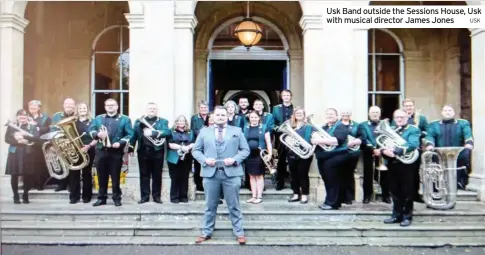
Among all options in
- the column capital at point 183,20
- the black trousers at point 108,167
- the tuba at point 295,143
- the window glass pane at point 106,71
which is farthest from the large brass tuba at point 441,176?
the window glass pane at point 106,71

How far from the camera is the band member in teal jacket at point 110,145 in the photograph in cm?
746

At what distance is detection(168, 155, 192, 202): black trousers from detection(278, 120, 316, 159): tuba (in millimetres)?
1673

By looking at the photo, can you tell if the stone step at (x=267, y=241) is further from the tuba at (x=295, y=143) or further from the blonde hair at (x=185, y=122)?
the blonde hair at (x=185, y=122)

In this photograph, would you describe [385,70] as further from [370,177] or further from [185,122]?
[185,122]

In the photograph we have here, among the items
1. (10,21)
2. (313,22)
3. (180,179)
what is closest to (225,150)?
(180,179)

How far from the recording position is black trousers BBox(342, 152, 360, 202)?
297 inches

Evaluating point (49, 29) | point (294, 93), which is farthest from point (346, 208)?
point (49, 29)

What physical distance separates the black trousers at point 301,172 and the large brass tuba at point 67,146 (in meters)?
3.46

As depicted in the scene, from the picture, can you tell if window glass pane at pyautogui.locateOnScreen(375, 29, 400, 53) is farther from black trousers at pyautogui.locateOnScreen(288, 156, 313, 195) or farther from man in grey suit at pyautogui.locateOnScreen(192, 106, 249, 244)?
man in grey suit at pyautogui.locateOnScreen(192, 106, 249, 244)

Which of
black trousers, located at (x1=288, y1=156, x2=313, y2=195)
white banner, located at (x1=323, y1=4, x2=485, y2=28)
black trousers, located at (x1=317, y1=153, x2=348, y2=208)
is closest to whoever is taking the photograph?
white banner, located at (x1=323, y1=4, x2=485, y2=28)

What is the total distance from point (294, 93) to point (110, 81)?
4.48 meters

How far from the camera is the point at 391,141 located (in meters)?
6.66

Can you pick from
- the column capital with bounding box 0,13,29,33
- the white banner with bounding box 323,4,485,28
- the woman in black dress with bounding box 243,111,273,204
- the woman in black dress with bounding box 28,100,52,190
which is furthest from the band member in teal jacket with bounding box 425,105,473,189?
the column capital with bounding box 0,13,29,33

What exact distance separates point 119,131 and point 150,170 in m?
0.86
